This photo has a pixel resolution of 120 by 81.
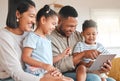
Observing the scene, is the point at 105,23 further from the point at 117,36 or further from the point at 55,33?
the point at 55,33

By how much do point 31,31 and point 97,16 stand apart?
300 centimetres

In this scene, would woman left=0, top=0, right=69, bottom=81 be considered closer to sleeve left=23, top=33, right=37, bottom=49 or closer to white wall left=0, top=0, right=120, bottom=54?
sleeve left=23, top=33, right=37, bottom=49

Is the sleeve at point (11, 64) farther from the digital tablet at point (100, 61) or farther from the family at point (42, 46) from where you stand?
the digital tablet at point (100, 61)

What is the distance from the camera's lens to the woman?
1.18 meters

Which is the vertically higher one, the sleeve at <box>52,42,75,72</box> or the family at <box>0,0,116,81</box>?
the family at <box>0,0,116,81</box>

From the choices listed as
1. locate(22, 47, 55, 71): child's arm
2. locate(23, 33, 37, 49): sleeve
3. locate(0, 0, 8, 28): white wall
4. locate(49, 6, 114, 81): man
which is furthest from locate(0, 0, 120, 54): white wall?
locate(22, 47, 55, 71): child's arm

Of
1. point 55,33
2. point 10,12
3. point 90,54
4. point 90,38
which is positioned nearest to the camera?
point 10,12

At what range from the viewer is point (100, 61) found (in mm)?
1653

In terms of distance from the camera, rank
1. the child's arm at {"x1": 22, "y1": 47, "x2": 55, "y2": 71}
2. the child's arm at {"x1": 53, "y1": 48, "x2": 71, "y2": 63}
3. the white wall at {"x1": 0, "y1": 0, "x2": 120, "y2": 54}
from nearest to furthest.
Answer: the child's arm at {"x1": 22, "y1": 47, "x2": 55, "y2": 71}, the child's arm at {"x1": 53, "y1": 48, "x2": 71, "y2": 63}, the white wall at {"x1": 0, "y1": 0, "x2": 120, "y2": 54}

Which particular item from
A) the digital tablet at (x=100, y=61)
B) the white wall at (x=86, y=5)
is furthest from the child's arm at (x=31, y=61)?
the white wall at (x=86, y=5)

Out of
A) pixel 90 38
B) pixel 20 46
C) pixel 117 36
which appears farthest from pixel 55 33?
pixel 117 36

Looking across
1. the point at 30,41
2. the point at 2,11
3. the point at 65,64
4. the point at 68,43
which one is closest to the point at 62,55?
the point at 65,64

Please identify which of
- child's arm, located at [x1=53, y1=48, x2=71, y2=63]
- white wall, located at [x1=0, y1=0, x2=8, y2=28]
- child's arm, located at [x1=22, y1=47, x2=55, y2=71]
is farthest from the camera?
white wall, located at [x1=0, y1=0, x2=8, y2=28]

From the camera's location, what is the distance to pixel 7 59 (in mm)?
1209
